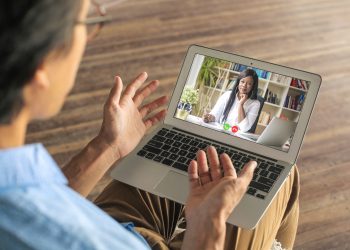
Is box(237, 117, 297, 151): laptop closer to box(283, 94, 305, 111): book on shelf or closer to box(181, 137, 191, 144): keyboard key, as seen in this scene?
box(283, 94, 305, 111): book on shelf

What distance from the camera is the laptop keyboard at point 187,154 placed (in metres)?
1.20

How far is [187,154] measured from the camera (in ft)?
4.24

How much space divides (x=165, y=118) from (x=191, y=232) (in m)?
0.49

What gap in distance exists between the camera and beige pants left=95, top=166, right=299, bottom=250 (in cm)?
109

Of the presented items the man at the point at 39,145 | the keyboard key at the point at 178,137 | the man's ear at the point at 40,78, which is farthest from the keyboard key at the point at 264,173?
the man's ear at the point at 40,78

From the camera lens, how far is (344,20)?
124 inches

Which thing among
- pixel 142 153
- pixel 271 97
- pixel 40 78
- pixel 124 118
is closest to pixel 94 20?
pixel 40 78

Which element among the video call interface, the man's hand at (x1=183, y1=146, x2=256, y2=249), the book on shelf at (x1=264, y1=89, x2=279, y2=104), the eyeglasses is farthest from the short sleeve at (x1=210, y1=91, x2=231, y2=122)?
the eyeglasses

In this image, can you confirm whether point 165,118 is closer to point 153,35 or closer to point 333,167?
point 333,167

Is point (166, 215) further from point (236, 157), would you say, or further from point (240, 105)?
point (240, 105)

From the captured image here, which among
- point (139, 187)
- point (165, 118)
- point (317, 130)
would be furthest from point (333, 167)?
point (139, 187)

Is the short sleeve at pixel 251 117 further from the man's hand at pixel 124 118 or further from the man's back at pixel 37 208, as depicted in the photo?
the man's back at pixel 37 208

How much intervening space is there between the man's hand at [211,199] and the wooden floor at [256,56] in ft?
2.72

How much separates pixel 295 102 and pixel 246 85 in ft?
0.47
